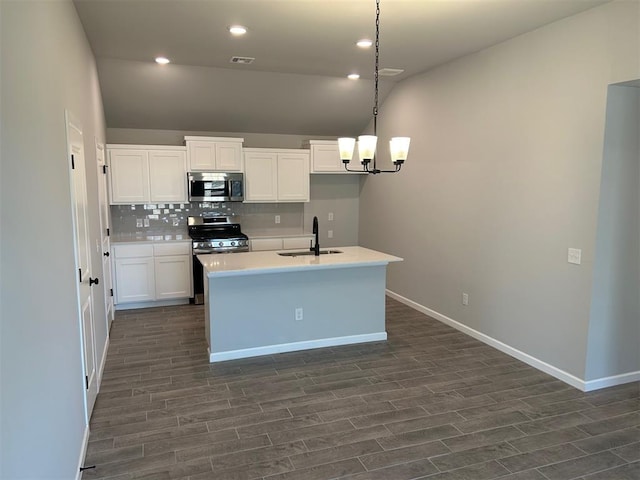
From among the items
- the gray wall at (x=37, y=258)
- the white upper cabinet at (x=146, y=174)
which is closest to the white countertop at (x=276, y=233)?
the white upper cabinet at (x=146, y=174)

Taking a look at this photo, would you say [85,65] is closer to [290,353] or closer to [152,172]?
[152,172]

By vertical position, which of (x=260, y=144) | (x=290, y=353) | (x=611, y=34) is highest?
(x=611, y=34)

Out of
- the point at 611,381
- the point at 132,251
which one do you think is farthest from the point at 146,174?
the point at 611,381

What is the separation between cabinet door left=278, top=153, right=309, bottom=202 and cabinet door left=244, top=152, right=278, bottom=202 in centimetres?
8

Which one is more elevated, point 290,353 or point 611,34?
point 611,34

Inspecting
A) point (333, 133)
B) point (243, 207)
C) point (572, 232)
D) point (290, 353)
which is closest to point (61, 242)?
point (290, 353)

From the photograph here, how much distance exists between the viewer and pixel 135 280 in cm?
553

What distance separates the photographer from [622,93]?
10.4 ft

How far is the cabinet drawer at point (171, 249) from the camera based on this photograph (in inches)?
221

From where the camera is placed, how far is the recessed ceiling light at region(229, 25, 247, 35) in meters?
3.59

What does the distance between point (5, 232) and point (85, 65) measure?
115 inches

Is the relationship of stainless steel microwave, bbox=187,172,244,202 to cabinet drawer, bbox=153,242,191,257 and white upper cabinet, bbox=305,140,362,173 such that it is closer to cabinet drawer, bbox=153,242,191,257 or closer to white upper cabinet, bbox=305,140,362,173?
cabinet drawer, bbox=153,242,191,257

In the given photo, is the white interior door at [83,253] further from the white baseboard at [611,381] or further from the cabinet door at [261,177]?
the white baseboard at [611,381]

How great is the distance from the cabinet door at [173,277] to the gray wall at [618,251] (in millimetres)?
4520
